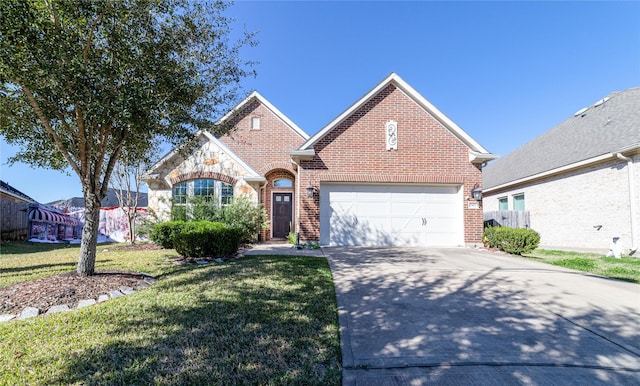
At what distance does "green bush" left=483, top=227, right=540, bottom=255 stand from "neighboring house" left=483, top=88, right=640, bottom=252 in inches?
146

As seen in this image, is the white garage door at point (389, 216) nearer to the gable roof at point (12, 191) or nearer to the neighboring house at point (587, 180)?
the neighboring house at point (587, 180)

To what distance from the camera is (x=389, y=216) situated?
10.8 meters

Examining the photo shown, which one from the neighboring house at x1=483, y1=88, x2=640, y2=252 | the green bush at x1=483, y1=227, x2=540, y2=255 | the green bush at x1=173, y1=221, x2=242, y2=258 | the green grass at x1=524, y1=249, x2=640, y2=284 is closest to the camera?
the green grass at x1=524, y1=249, x2=640, y2=284

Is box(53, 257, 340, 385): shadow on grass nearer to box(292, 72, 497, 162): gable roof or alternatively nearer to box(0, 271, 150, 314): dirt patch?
box(0, 271, 150, 314): dirt patch

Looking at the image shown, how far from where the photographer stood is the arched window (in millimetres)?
11977

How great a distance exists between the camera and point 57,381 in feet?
7.77

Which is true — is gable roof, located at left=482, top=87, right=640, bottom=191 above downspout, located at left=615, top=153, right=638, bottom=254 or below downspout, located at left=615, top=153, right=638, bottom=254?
above

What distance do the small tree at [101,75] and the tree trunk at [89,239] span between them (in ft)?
0.05

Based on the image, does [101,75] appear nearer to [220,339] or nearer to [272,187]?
[220,339]

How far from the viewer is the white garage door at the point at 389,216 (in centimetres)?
1066

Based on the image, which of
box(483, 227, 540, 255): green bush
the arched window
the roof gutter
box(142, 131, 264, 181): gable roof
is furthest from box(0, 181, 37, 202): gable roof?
box(483, 227, 540, 255): green bush

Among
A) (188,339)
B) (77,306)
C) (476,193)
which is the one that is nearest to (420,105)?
(476,193)

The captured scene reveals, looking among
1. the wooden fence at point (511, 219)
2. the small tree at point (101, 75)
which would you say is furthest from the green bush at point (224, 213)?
the wooden fence at point (511, 219)

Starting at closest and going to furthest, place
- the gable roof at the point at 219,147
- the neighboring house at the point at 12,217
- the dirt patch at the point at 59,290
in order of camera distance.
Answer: the dirt patch at the point at 59,290 → the gable roof at the point at 219,147 → the neighboring house at the point at 12,217
